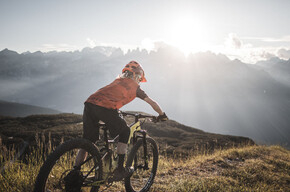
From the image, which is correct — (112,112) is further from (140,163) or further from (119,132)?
(140,163)

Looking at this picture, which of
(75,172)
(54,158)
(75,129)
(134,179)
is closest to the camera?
(54,158)

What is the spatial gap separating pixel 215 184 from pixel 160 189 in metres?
1.48

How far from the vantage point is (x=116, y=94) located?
13.6 ft

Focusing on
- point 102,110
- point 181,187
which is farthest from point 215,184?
point 102,110

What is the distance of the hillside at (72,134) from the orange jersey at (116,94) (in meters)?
11.3

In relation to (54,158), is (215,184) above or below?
below

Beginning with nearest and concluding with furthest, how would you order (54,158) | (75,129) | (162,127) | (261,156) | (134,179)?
(54,158), (134,179), (261,156), (75,129), (162,127)

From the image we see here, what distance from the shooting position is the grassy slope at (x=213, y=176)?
4417mm

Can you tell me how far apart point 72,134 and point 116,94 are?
48.3 feet

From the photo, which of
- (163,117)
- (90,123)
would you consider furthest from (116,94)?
(163,117)

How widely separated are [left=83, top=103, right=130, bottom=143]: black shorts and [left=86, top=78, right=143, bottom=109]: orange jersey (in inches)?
4.0

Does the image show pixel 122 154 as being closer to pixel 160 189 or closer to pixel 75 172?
pixel 75 172

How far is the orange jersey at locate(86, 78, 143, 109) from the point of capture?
3.95 m

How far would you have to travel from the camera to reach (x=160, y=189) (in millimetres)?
5254
